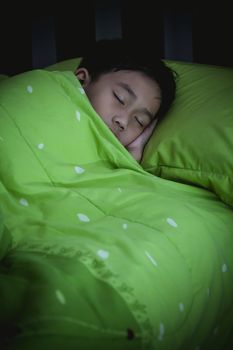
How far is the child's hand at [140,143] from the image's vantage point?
1281mm

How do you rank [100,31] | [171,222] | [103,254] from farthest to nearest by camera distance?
1. [100,31]
2. [171,222]
3. [103,254]

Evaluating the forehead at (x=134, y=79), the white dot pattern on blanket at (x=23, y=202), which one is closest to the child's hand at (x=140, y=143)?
the forehead at (x=134, y=79)

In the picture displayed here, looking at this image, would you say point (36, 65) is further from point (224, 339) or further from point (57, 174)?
point (224, 339)

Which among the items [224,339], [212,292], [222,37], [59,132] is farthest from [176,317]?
[222,37]

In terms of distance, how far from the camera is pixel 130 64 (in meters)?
1.44

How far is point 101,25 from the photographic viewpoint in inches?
69.3

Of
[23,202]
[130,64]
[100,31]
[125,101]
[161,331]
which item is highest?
[100,31]

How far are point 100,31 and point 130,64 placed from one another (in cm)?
45

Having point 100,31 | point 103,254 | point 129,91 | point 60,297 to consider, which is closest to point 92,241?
point 103,254

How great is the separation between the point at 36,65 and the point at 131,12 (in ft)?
1.89

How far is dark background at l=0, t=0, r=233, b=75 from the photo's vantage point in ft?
5.47

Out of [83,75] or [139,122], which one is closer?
[139,122]

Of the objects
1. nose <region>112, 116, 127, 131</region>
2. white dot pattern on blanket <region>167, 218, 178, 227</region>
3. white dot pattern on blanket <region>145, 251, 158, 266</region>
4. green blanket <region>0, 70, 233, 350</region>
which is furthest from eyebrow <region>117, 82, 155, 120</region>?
white dot pattern on blanket <region>145, 251, 158, 266</region>

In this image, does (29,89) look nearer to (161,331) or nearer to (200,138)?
(200,138)
